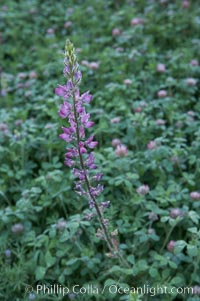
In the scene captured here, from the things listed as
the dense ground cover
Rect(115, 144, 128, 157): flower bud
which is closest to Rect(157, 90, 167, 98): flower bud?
the dense ground cover

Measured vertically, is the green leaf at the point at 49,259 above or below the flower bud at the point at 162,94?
below

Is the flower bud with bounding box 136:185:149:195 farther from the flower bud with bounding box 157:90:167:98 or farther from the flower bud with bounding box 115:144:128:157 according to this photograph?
the flower bud with bounding box 157:90:167:98

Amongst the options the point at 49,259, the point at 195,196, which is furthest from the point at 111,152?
the point at 49,259

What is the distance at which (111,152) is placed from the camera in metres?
3.05

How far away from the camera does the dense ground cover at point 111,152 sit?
8.44ft

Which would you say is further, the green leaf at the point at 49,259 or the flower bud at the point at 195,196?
the flower bud at the point at 195,196

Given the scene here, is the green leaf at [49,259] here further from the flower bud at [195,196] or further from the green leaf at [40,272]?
the flower bud at [195,196]

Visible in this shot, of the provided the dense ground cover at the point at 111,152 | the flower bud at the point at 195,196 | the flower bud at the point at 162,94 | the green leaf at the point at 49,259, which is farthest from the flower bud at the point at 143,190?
the flower bud at the point at 162,94

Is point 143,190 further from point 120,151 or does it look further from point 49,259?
point 49,259

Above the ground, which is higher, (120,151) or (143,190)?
(120,151)

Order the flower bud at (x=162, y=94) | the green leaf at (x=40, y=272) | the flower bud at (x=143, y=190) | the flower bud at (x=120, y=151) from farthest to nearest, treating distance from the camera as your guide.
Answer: the flower bud at (x=162, y=94)
the flower bud at (x=120, y=151)
the flower bud at (x=143, y=190)
the green leaf at (x=40, y=272)

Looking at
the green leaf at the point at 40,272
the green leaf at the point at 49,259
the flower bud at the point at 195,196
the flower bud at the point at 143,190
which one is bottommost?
the green leaf at the point at 40,272

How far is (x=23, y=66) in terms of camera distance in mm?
4680

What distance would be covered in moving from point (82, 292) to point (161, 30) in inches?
124
